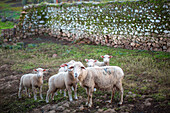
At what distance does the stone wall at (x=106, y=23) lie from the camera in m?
13.2

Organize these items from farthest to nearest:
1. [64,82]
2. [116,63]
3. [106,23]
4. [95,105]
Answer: [106,23]
[116,63]
[64,82]
[95,105]

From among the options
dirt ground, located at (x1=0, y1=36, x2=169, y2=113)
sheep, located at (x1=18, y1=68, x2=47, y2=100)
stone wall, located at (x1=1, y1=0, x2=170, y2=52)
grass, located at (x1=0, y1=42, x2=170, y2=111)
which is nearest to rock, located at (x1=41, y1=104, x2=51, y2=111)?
dirt ground, located at (x1=0, y1=36, x2=169, y2=113)

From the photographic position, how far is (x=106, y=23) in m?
15.8

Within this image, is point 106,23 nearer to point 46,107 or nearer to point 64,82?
point 64,82

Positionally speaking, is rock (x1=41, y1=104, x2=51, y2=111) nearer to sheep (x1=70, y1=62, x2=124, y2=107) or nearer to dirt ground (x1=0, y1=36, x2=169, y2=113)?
dirt ground (x1=0, y1=36, x2=169, y2=113)

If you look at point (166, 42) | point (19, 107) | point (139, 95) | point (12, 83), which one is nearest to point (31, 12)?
point (12, 83)

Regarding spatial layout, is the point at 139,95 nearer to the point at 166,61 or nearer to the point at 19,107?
the point at 19,107

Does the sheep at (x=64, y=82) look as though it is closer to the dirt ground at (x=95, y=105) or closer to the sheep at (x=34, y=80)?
the dirt ground at (x=95, y=105)

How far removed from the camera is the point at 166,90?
6438mm

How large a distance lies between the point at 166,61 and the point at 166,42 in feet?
9.50

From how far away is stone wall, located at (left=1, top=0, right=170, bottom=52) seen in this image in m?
13.2

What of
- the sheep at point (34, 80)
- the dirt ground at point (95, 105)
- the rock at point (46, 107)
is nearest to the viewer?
the dirt ground at point (95, 105)

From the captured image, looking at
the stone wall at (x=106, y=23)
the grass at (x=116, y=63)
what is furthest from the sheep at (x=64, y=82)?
the stone wall at (x=106, y=23)

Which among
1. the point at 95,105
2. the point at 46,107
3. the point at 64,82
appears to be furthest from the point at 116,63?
the point at 46,107
